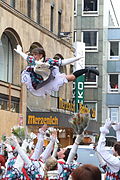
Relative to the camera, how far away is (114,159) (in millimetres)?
9508

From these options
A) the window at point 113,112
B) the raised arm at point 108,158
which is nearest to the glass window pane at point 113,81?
the window at point 113,112

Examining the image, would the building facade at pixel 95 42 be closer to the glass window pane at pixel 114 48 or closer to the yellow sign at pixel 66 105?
the glass window pane at pixel 114 48

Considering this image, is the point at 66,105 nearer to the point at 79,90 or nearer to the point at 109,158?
the point at 79,90

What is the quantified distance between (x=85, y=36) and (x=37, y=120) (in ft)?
66.1

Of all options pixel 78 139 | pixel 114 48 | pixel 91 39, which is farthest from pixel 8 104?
pixel 78 139

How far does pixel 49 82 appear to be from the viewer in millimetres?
11914

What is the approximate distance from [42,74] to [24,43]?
2388 centimetres

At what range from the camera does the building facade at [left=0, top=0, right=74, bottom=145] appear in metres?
33.2

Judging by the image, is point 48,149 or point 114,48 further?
point 114,48

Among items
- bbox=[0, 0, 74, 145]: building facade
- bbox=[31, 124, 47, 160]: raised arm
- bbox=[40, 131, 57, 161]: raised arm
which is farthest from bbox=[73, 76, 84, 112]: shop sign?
bbox=[40, 131, 57, 161]: raised arm

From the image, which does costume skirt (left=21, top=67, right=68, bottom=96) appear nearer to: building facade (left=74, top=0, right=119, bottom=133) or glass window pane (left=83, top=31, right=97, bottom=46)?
building facade (left=74, top=0, right=119, bottom=133)

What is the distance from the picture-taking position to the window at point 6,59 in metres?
33.8

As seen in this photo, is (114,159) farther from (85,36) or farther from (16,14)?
(85,36)

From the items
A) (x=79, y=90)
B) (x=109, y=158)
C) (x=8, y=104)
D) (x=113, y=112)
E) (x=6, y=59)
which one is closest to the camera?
(x=109, y=158)
